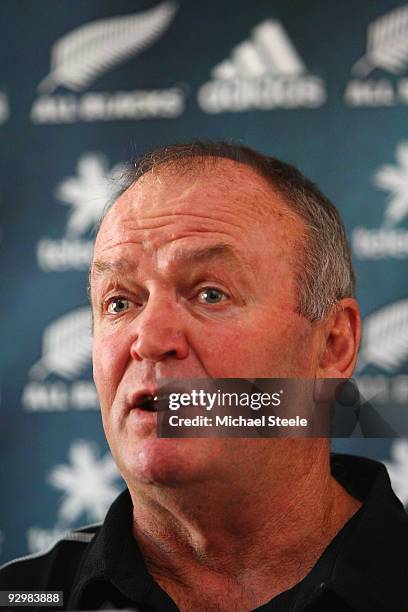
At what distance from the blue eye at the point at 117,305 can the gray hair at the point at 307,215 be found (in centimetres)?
18

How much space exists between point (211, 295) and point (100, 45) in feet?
2.74

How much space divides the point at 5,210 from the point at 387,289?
0.73 metres

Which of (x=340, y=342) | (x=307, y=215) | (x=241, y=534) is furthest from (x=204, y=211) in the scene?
(x=241, y=534)

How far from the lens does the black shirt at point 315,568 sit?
90 centimetres

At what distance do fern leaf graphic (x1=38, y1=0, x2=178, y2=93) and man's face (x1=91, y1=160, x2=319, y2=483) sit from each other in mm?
643

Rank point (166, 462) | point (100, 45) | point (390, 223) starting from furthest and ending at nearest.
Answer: point (100, 45), point (390, 223), point (166, 462)

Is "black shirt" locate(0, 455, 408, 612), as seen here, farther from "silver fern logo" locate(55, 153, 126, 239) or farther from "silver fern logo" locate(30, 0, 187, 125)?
"silver fern logo" locate(30, 0, 187, 125)

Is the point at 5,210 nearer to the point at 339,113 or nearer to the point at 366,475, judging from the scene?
the point at 339,113

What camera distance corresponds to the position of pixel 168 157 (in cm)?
107

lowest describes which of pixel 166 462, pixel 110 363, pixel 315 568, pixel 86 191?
pixel 315 568

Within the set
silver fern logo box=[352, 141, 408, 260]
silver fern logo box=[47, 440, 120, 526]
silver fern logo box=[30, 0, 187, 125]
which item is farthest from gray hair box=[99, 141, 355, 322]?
silver fern logo box=[47, 440, 120, 526]

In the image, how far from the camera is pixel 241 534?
0.98m

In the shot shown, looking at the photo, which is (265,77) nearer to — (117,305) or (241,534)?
(117,305)

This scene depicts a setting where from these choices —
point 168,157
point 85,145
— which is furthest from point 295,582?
point 85,145
